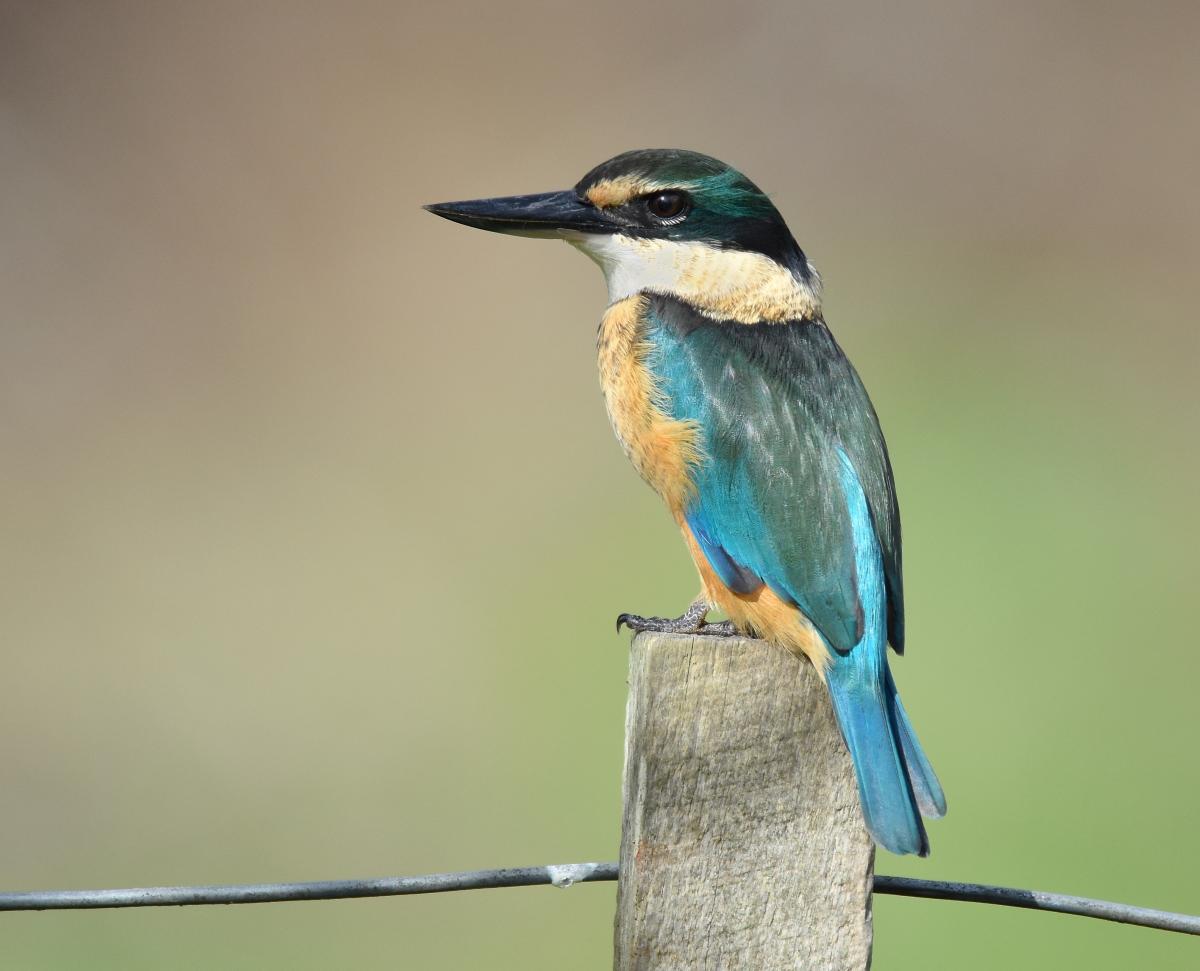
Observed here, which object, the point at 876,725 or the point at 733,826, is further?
the point at 876,725

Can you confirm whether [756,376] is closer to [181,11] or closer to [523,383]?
[523,383]

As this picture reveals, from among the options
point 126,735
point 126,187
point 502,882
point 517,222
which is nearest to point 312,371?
point 126,187

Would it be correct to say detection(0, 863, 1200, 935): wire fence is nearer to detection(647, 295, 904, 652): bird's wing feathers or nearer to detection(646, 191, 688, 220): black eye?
detection(647, 295, 904, 652): bird's wing feathers

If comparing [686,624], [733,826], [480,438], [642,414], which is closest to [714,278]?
[642,414]

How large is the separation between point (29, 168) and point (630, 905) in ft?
23.9

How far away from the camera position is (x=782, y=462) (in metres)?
2.57

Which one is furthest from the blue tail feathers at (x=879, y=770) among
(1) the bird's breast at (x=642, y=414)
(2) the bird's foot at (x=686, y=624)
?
(1) the bird's breast at (x=642, y=414)

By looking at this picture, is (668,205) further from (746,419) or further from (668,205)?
(746,419)

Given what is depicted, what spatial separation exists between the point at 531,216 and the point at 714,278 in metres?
0.36

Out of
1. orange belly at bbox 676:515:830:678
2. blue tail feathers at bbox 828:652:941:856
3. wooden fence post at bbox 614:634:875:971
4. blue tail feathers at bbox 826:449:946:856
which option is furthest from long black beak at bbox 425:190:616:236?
wooden fence post at bbox 614:634:875:971

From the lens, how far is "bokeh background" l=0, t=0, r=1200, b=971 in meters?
5.00

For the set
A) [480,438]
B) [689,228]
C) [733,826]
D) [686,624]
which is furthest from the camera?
[480,438]

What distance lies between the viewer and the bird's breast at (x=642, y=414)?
8.85 ft

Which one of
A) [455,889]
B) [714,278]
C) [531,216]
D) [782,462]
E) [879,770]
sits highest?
[531,216]
